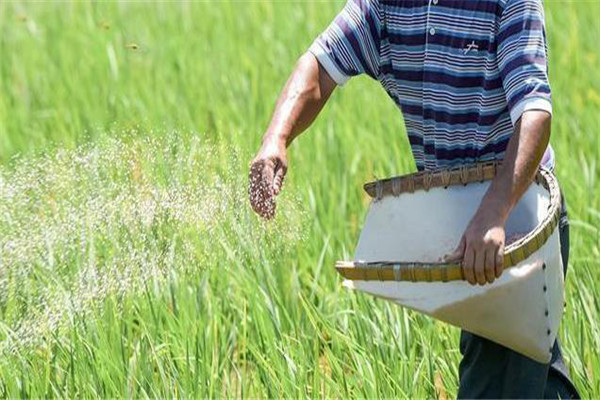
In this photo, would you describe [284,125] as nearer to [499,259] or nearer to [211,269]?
[499,259]

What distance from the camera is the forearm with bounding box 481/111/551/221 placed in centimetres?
231

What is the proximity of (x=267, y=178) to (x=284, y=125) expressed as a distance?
135 mm

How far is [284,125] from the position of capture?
2545mm

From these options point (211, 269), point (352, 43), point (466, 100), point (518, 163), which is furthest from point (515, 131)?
point (211, 269)

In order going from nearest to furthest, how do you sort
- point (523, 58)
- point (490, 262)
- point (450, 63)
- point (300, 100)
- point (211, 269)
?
point (490, 262), point (523, 58), point (450, 63), point (300, 100), point (211, 269)

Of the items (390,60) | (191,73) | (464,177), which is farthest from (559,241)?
(191,73)

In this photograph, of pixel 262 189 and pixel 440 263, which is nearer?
pixel 440 263

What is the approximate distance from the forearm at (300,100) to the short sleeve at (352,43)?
2 cm

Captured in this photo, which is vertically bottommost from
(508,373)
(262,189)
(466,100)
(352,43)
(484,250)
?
(508,373)

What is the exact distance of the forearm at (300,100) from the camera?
254 cm

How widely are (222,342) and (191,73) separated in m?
2.25

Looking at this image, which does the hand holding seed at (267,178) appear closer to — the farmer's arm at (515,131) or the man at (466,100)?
the man at (466,100)

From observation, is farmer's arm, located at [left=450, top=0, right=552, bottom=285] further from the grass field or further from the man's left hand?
the grass field

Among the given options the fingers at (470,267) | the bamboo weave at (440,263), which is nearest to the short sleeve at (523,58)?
the bamboo weave at (440,263)
